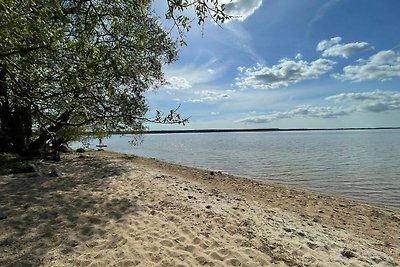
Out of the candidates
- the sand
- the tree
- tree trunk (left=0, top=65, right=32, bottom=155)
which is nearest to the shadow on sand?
the sand

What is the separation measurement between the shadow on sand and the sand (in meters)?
0.02

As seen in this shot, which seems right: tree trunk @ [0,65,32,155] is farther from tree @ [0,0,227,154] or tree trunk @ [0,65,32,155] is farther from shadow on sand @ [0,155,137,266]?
tree @ [0,0,227,154]

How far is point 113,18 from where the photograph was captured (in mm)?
7133

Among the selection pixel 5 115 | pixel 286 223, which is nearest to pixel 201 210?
pixel 286 223

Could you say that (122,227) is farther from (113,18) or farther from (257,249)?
(113,18)

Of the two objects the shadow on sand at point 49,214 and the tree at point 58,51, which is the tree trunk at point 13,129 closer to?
the shadow on sand at point 49,214

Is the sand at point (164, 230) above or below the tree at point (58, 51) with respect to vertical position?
below

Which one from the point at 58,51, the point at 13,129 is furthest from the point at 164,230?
the point at 13,129

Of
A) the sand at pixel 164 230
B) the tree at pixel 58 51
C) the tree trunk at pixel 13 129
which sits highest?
the tree at pixel 58 51

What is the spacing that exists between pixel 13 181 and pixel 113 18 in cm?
796

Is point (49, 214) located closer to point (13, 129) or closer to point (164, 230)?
point (164, 230)

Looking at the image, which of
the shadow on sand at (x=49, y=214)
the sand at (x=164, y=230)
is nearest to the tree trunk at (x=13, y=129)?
the shadow on sand at (x=49, y=214)

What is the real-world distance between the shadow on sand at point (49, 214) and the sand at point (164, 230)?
0.02 meters

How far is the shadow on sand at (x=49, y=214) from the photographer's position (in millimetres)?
6003
